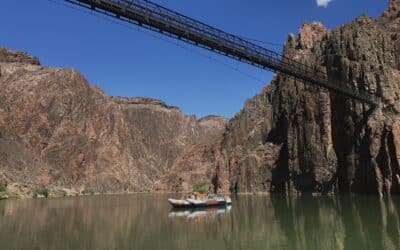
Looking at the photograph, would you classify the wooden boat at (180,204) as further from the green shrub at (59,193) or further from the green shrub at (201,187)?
the green shrub at (59,193)

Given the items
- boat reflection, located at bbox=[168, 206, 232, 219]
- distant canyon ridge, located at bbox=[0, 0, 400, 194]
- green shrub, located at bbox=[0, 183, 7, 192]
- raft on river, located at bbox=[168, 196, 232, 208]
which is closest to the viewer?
boat reflection, located at bbox=[168, 206, 232, 219]

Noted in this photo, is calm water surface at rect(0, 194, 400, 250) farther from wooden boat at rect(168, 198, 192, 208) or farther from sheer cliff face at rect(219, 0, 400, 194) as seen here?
sheer cliff face at rect(219, 0, 400, 194)

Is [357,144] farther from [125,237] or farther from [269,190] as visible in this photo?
[125,237]

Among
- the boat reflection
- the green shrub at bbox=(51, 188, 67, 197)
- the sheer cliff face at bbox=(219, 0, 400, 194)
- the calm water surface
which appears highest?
the sheer cliff face at bbox=(219, 0, 400, 194)

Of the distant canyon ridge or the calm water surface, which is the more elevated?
the distant canyon ridge

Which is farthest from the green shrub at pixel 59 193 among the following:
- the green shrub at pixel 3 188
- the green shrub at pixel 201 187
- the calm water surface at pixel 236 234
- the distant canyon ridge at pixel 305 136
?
the calm water surface at pixel 236 234

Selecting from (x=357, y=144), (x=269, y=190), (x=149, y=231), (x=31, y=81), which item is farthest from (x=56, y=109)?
(x=149, y=231)

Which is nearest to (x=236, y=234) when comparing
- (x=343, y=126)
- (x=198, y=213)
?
(x=198, y=213)

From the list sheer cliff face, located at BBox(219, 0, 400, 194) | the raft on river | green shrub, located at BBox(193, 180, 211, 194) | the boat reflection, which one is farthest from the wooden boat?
green shrub, located at BBox(193, 180, 211, 194)

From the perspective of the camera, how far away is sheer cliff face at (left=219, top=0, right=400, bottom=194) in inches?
2539

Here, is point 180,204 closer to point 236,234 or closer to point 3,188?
point 236,234

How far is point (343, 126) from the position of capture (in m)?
75.9

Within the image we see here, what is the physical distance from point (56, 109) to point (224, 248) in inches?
7159

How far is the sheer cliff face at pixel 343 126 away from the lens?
64.5 metres
